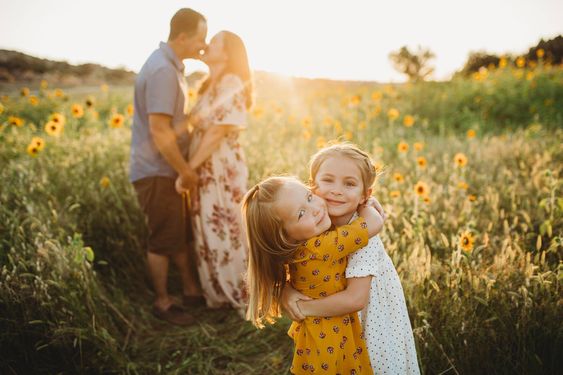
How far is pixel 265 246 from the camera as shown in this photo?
1489mm

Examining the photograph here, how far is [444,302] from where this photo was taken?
6.89 ft

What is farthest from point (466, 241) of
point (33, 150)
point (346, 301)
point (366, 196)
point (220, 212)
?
point (33, 150)

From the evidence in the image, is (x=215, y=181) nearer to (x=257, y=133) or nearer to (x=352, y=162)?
(x=352, y=162)

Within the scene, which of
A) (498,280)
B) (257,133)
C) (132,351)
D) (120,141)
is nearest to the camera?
(498,280)

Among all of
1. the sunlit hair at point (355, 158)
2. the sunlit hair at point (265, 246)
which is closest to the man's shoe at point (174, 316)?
the sunlit hair at point (265, 246)

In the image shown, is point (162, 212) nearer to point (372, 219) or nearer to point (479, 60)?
point (372, 219)

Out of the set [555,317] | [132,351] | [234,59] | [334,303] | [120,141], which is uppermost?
[234,59]

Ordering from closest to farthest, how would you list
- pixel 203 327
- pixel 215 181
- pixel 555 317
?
Answer: pixel 555 317 < pixel 203 327 < pixel 215 181

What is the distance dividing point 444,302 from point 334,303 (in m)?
0.91

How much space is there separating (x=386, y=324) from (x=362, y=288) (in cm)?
22

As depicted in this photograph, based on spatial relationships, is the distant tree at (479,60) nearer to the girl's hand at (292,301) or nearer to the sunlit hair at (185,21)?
the sunlit hair at (185,21)

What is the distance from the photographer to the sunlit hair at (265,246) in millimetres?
1466

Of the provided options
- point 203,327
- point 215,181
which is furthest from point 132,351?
point 215,181

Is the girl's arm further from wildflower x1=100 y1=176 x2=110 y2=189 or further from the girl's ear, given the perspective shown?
wildflower x1=100 y1=176 x2=110 y2=189
